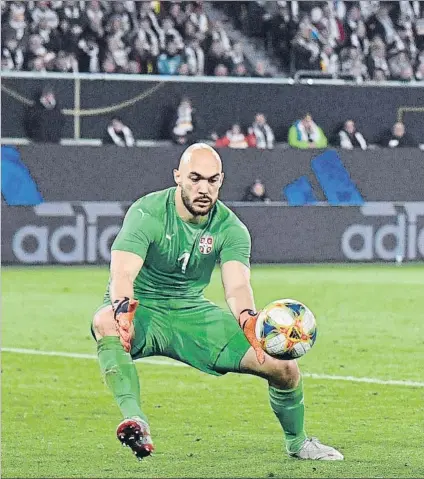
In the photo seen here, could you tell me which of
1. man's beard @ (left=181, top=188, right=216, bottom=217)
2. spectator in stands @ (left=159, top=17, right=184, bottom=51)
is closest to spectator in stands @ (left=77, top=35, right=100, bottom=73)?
spectator in stands @ (left=159, top=17, right=184, bottom=51)

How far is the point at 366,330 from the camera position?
1409 cm

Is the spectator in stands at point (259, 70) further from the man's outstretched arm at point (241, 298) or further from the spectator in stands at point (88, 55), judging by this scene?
the man's outstretched arm at point (241, 298)

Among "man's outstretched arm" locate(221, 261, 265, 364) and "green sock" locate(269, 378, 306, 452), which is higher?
"man's outstretched arm" locate(221, 261, 265, 364)

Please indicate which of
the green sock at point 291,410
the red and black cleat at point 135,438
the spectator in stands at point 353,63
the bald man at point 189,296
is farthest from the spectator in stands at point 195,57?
the red and black cleat at point 135,438

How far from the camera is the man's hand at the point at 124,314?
6.61 meters

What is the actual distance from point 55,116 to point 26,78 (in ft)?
2.56

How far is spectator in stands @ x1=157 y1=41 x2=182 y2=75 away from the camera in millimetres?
23297

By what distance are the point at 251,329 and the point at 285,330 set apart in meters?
0.24

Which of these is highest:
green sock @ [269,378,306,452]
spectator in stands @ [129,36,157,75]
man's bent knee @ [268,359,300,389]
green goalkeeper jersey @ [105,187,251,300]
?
spectator in stands @ [129,36,157,75]

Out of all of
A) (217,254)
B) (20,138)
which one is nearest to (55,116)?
(20,138)

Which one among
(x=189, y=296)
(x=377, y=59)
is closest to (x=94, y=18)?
(x=377, y=59)

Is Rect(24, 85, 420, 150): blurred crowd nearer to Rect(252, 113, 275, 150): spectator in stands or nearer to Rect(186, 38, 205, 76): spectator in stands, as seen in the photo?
Rect(252, 113, 275, 150): spectator in stands

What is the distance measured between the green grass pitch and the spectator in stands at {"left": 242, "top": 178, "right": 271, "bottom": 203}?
20.2 feet

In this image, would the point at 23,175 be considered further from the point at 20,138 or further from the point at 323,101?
the point at 323,101
